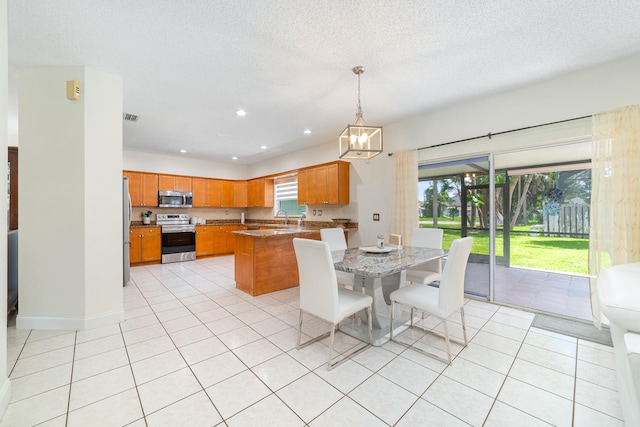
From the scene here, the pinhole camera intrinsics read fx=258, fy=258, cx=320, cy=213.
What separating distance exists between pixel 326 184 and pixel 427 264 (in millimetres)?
2561

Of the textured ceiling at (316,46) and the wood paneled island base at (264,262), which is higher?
the textured ceiling at (316,46)

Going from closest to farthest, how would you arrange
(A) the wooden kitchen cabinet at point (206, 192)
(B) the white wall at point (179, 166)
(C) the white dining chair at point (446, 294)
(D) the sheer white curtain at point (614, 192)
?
(C) the white dining chair at point (446, 294) → (D) the sheer white curtain at point (614, 192) → (B) the white wall at point (179, 166) → (A) the wooden kitchen cabinet at point (206, 192)

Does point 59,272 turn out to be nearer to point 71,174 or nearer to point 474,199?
point 71,174

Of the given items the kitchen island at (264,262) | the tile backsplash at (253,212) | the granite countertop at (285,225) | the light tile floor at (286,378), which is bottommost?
the light tile floor at (286,378)

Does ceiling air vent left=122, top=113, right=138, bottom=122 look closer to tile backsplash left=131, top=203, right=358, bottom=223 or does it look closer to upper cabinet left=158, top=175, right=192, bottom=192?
upper cabinet left=158, top=175, right=192, bottom=192

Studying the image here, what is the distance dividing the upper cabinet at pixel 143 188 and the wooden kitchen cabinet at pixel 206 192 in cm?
89

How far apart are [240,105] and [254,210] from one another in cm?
461

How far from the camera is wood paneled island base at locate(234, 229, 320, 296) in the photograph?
3.70 metres

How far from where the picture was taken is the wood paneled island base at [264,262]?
3701 millimetres

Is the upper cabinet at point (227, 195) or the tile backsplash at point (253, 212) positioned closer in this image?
the tile backsplash at point (253, 212)

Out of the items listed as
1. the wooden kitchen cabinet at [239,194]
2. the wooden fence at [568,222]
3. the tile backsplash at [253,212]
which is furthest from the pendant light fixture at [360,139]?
the wooden kitchen cabinet at [239,194]

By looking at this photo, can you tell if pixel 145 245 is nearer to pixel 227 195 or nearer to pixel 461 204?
pixel 227 195

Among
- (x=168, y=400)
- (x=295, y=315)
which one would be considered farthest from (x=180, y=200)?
(x=168, y=400)

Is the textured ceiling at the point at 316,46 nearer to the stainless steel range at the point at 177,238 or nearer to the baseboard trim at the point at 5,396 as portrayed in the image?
the baseboard trim at the point at 5,396
